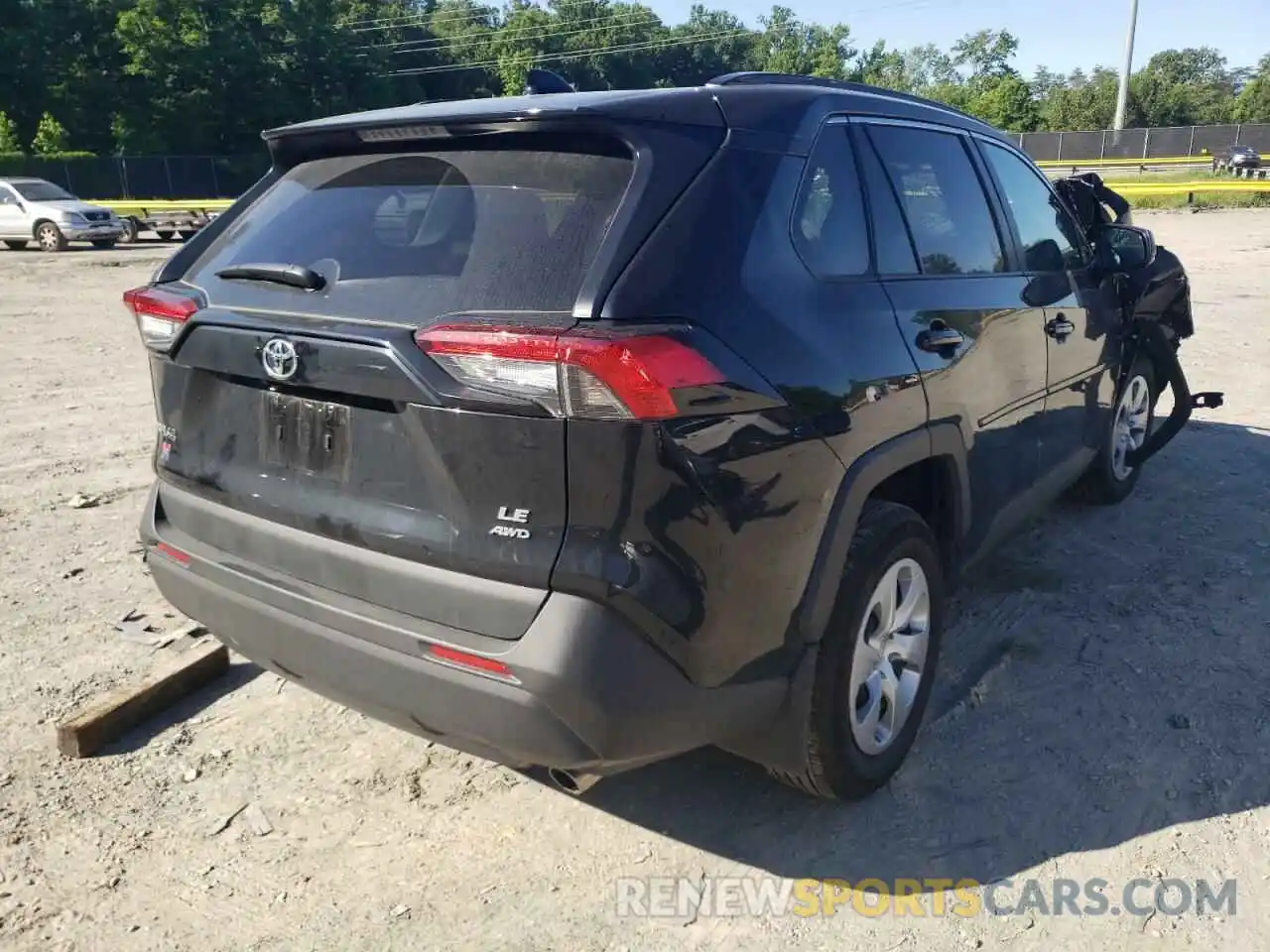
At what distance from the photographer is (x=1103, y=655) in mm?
3832

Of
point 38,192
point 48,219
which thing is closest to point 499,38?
point 38,192

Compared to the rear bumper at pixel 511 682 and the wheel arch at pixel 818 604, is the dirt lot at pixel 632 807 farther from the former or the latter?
the rear bumper at pixel 511 682

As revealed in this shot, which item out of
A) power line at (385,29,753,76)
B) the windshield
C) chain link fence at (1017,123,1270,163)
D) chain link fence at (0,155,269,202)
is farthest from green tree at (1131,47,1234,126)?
the windshield

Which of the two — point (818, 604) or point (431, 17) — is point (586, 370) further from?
point (431, 17)

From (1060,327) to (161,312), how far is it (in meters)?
3.30

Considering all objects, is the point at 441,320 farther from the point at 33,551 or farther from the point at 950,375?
the point at 33,551

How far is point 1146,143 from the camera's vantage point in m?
55.8

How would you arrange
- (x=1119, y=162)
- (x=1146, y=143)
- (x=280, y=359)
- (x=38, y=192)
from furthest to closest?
(x=1146, y=143) → (x=1119, y=162) → (x=38, y=192) → (x=280, y=359)

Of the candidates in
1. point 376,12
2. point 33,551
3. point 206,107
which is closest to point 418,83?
point 376,12

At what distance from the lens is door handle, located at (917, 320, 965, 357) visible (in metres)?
3.02

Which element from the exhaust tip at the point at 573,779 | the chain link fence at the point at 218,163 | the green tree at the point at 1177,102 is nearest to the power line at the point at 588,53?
the chain link fence at the point at 218,163

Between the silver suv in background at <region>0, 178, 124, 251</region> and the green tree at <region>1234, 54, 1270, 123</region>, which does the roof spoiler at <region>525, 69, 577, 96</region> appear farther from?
the green tree at <region>1234, 54, 1270, 123</region>

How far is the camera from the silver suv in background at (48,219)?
22.8 metres

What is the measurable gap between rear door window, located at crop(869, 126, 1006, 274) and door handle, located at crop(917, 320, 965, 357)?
0.20 metres
